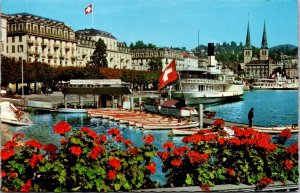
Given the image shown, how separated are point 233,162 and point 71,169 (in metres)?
2.26

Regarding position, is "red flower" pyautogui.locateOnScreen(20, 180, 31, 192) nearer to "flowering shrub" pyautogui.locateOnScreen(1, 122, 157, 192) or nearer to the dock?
"flowering shrub" pyautogui.locateOnScreen(1, 122, 157, 192)

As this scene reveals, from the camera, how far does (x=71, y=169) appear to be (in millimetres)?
5527

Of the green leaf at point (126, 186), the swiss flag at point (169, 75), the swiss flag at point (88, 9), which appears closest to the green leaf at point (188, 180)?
the green leaf at point (126, 186)

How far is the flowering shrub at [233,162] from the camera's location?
5.95 m

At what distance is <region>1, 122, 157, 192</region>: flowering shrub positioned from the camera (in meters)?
5.52

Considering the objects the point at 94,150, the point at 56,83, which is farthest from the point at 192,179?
the point at 56,83

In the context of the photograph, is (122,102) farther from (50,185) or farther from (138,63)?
(138,63)

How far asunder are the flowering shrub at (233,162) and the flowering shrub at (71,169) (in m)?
0.50

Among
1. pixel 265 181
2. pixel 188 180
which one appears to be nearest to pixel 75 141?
pixel 188 180

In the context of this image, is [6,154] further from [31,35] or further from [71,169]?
[31,35]

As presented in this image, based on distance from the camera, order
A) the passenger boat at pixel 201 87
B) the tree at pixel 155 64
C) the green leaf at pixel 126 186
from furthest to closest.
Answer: the tree at pixel 155 64
the passenger boat at pixel 201 87
the green leaf at pixel 126 186

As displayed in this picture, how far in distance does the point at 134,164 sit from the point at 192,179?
80cm

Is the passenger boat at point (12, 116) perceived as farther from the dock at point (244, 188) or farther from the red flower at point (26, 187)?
the dock at point (244, 188)

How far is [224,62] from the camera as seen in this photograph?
362ft
